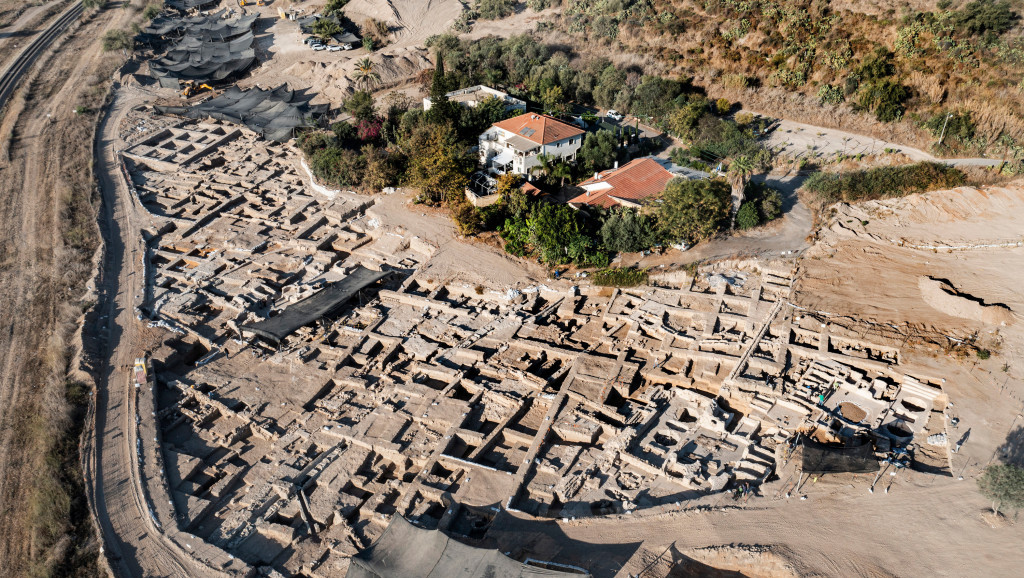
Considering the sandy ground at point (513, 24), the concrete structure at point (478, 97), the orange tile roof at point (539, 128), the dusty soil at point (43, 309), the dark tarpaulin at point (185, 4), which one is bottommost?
the dusty soil at point (43, 309)

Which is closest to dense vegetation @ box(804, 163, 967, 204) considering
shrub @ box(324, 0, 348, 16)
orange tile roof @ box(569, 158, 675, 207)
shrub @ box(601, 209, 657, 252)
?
orange tile roof @ box(569, 158, 675, 207)

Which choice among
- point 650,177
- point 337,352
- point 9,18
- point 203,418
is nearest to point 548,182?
point 650,177

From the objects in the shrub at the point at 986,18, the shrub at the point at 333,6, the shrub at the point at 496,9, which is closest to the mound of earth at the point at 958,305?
the shrub at the point at 986,18

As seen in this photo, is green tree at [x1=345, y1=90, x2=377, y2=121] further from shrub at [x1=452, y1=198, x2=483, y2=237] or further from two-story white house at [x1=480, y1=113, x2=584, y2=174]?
shrub at [x1=452, y1=198, x2=483, y2=237]

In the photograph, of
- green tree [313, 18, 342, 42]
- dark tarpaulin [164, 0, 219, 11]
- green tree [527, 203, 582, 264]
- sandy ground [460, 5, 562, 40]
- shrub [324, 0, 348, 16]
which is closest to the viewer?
green tree [527, 203, 582, 264]

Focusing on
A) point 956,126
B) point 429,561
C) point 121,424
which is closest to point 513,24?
point 956,126

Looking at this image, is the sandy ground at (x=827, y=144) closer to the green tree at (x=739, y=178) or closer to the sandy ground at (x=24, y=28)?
the green tree at (x=739, y=178)
